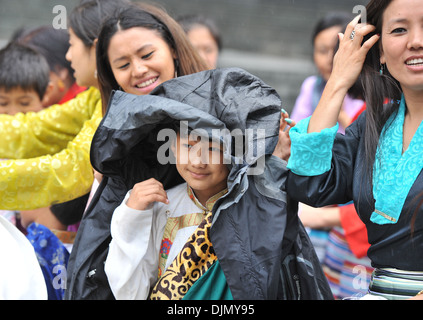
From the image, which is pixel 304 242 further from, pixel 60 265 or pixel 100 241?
pixel 60 265

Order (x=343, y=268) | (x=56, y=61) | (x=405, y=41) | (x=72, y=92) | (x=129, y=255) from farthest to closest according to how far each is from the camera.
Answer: (x=56, y=61) → (x=72, y=92) → (x=343, y=268) → (x=129, y=255) → (x=405, y=41)

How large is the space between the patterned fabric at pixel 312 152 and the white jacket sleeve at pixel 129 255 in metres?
0.62

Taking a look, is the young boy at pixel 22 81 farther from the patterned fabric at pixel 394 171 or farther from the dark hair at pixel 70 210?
the patterned fabric at pixel 394 171

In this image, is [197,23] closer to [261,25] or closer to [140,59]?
[140,59]

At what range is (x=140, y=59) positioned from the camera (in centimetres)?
293

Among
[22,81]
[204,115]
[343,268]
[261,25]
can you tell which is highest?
[261,25]

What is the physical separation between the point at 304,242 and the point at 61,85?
2463mm

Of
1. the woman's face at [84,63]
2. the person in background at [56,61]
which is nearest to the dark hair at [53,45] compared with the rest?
the person in background at [56,61]

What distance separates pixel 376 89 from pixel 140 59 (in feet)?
3.61

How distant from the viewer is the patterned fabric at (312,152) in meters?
2.24

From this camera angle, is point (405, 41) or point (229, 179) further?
point (229, 179)

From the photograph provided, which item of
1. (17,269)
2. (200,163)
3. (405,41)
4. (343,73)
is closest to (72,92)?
(17,269)

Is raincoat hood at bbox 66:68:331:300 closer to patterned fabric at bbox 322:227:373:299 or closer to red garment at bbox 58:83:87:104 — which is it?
patterned fabric at bbox 322:227:373:299

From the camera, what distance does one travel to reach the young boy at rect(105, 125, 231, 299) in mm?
2416
